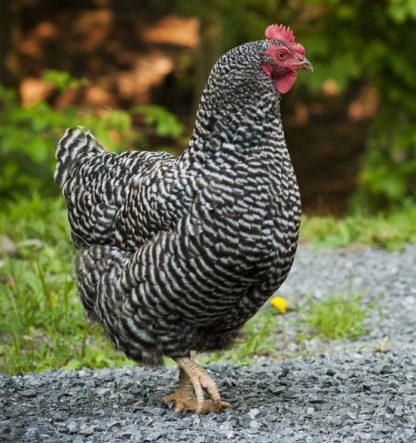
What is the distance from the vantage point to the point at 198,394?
4512mm

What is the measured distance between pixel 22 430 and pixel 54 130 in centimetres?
577

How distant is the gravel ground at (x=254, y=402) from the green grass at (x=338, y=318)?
122 millimetres

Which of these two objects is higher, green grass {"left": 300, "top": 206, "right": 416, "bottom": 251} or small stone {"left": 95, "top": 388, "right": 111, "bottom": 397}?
green grass {"left": 300, "top": 206, "right": 416, "bottom": 251}

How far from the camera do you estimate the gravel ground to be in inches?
162

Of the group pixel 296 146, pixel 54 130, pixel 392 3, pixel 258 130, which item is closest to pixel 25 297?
pixel 258 130

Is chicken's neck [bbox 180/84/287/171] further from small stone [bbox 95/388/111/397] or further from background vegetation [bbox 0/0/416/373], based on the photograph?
background vegetation [bbox 0/0/416/373]

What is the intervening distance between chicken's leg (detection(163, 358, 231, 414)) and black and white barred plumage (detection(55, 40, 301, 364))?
Result: 92 millimetres

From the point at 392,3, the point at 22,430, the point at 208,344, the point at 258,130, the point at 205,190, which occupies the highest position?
the point at 392,3

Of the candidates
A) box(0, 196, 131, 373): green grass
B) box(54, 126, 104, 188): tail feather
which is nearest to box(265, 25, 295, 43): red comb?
box(54, 126, 104, 188): tail feather

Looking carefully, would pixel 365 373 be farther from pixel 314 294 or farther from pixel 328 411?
pixel 314 294

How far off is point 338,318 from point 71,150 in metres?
2.25

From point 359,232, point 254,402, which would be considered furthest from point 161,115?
point 254,402

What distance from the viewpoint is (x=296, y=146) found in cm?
1580

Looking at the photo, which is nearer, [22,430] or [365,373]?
[22,430]
